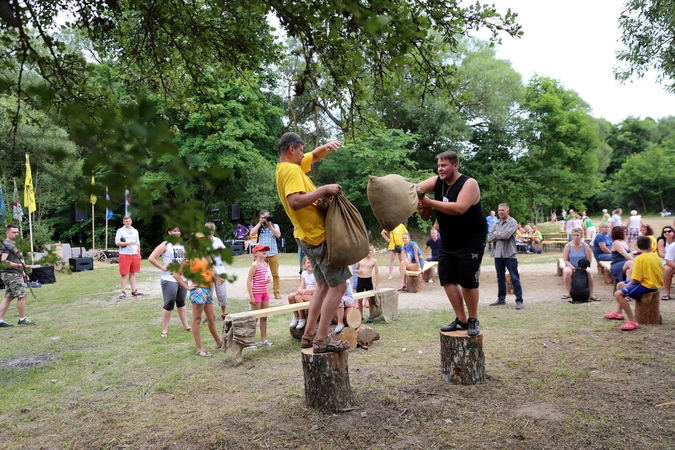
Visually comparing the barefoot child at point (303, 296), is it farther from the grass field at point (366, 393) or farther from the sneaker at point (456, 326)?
the sneaker at point (456, 326)

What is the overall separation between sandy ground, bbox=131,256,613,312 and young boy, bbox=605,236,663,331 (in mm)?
2860

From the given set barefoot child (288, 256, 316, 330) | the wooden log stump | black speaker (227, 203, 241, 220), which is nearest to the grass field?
barefoot child (288, 256, 316, 330)

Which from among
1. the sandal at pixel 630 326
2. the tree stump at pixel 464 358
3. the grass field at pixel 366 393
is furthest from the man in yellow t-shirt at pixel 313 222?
the sandal at pixel 630 326

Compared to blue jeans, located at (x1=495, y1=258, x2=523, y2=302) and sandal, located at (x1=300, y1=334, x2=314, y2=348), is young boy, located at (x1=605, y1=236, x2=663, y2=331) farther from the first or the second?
sandal, located at (x1=300, y1=334, x2=314, y2=348)

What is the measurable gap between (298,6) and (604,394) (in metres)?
4.17

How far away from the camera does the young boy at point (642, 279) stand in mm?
6707

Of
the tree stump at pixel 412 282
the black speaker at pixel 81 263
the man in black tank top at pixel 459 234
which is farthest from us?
the black speaker at pixel 81 263

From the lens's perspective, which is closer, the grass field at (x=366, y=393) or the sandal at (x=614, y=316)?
the grass field at (x=366, y=393)

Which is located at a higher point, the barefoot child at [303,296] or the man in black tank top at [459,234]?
the man in black tank top at [459,234]

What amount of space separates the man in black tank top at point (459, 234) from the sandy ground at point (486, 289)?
16.2ft

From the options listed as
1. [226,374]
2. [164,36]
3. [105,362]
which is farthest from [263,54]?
[105,362]

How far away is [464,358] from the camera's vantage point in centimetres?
482

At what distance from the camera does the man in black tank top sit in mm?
4617

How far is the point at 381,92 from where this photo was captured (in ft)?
16.1
